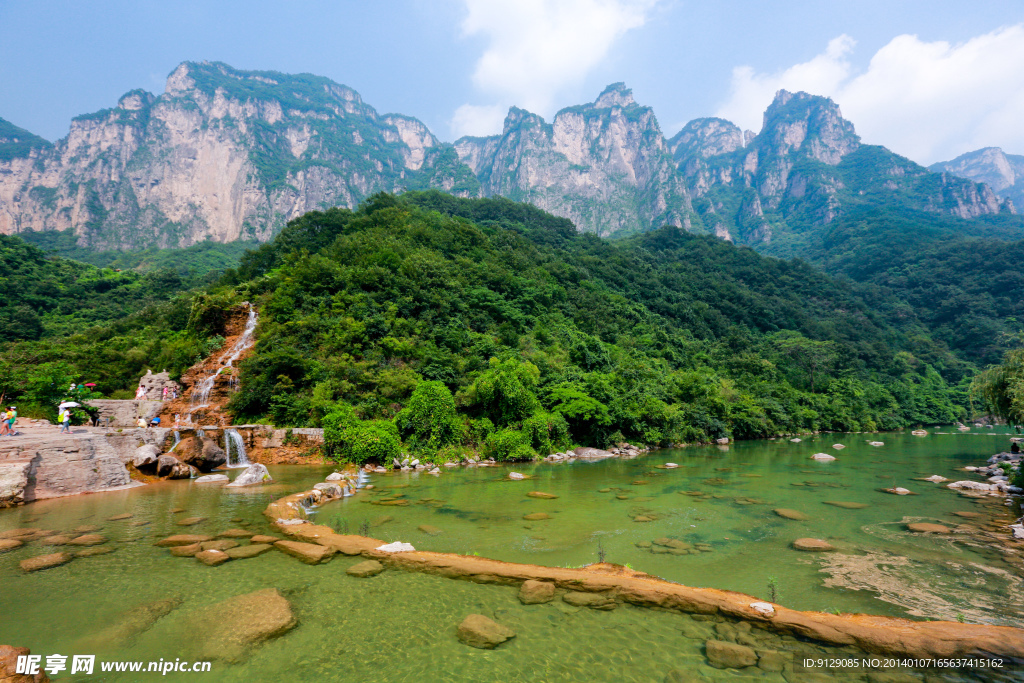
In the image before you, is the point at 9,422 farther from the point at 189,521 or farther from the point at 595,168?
the point at 595,168

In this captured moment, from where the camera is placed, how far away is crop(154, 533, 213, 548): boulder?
7.78 meters

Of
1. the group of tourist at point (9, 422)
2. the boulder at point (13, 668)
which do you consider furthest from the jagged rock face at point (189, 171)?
the boulder at point (13, 668)

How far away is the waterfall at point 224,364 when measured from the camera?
77.3ft

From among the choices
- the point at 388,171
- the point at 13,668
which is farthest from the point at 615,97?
the point at 13,668

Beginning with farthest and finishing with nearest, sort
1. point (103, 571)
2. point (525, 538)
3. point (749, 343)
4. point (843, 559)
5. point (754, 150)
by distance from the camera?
point (754, 150) → point (749, 343) → point (525, 538) → point (843, 559) → point (103, 571)

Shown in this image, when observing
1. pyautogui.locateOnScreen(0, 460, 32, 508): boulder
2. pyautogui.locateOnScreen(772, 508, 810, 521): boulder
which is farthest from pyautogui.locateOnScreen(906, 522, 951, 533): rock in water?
pyautogui.locateOnScreen(0, 460, 32, 508): boulder

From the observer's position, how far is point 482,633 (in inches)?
192

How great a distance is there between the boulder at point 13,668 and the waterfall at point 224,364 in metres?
22.0

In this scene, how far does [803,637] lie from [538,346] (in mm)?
27539

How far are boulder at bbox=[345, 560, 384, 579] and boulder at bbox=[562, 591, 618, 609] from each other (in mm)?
3121

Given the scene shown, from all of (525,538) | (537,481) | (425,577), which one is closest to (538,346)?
(537,481)

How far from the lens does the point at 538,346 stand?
105 feet

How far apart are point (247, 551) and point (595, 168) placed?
5689 inches

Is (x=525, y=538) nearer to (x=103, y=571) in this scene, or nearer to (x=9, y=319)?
(x=103, y=571)
